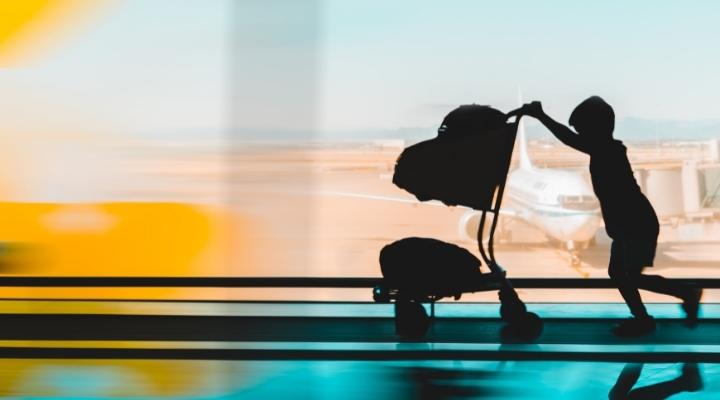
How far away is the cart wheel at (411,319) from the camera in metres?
2.50

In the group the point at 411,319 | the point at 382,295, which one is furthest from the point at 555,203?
the point at 382,295

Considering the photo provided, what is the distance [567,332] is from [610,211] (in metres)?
0.62

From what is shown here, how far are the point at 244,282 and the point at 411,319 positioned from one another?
110cm

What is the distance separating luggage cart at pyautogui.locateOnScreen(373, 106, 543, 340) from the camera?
2252 mm

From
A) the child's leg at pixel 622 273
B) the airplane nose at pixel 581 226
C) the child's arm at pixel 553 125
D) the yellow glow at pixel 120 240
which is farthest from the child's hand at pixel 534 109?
the airplane nose at pixel 581 226

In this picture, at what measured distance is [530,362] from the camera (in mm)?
2287

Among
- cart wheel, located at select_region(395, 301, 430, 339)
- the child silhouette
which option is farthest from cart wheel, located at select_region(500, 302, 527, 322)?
the child silhouette

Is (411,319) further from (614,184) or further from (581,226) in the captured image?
(581,226)

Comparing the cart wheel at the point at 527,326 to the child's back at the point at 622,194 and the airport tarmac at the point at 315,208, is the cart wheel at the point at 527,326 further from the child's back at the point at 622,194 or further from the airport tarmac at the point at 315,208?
the airport tarmac at the point at 315,208

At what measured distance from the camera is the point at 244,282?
334cm

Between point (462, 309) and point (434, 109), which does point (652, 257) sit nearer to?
point (462, 309)

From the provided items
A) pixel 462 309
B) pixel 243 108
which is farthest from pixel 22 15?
pixel 462 309

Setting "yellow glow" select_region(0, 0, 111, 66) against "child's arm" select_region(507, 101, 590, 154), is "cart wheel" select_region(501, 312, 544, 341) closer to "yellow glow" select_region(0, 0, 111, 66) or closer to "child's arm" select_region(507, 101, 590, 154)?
"child's arm" select_region(507, 101, 590, 154)

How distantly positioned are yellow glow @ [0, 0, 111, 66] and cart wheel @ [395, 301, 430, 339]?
6.42 ft
